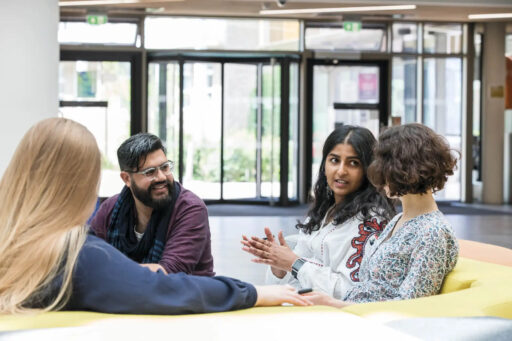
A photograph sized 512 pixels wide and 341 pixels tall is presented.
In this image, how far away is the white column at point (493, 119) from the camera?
16.8 m

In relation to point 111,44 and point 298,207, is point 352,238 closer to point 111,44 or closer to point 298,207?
point 298,207

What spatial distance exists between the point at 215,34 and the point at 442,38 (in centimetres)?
490

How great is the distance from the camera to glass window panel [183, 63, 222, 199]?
51.9ft

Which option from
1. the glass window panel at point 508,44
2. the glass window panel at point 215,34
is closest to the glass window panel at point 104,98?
the glass window panel at point 215,34

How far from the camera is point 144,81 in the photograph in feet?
52.5

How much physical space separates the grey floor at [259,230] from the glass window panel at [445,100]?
1368 mm

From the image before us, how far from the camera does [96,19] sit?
49.3 feet

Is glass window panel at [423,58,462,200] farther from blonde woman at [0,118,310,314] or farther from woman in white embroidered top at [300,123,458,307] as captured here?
blonde woman at [0,118,310,314]

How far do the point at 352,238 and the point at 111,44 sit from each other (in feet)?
43.4

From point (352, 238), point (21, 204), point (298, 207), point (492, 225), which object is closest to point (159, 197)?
point (352, 238)

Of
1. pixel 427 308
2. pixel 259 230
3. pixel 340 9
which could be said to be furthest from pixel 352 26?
pixel 427 308

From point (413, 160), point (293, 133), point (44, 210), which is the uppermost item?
point (293, 133)

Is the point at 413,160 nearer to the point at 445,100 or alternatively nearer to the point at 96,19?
the point at 96,19

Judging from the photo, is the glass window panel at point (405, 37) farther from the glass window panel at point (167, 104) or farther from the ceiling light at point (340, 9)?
the glass window panel at point (167, 104)
